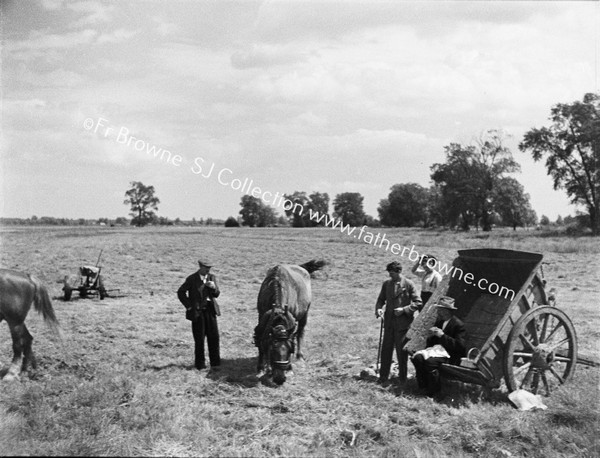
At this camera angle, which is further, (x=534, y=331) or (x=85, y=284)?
(x=85, y=284)

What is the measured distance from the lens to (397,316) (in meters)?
8.80

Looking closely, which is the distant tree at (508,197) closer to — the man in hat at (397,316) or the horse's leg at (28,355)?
the man in hat at (397,316)

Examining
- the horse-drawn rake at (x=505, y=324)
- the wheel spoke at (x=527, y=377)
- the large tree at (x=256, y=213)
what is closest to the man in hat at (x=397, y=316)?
the horse-drawn rake at (x=505, y=324)

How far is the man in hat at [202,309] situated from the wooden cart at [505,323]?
3614 mm

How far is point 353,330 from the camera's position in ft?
43.0

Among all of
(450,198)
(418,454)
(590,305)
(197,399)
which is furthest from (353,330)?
(450,198)

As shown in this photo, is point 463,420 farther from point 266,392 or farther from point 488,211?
point 488,211

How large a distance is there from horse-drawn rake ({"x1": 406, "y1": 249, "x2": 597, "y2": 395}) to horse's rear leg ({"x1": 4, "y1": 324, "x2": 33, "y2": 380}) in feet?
→ 20.7

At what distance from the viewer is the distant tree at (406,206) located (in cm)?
11000

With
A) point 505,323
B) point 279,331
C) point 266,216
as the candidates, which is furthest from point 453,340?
point 266,216

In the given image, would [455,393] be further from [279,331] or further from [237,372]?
[237,372]

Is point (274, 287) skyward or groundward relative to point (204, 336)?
skyward

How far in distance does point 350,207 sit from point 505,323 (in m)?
100

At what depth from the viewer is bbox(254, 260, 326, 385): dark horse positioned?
8469 millimetres
